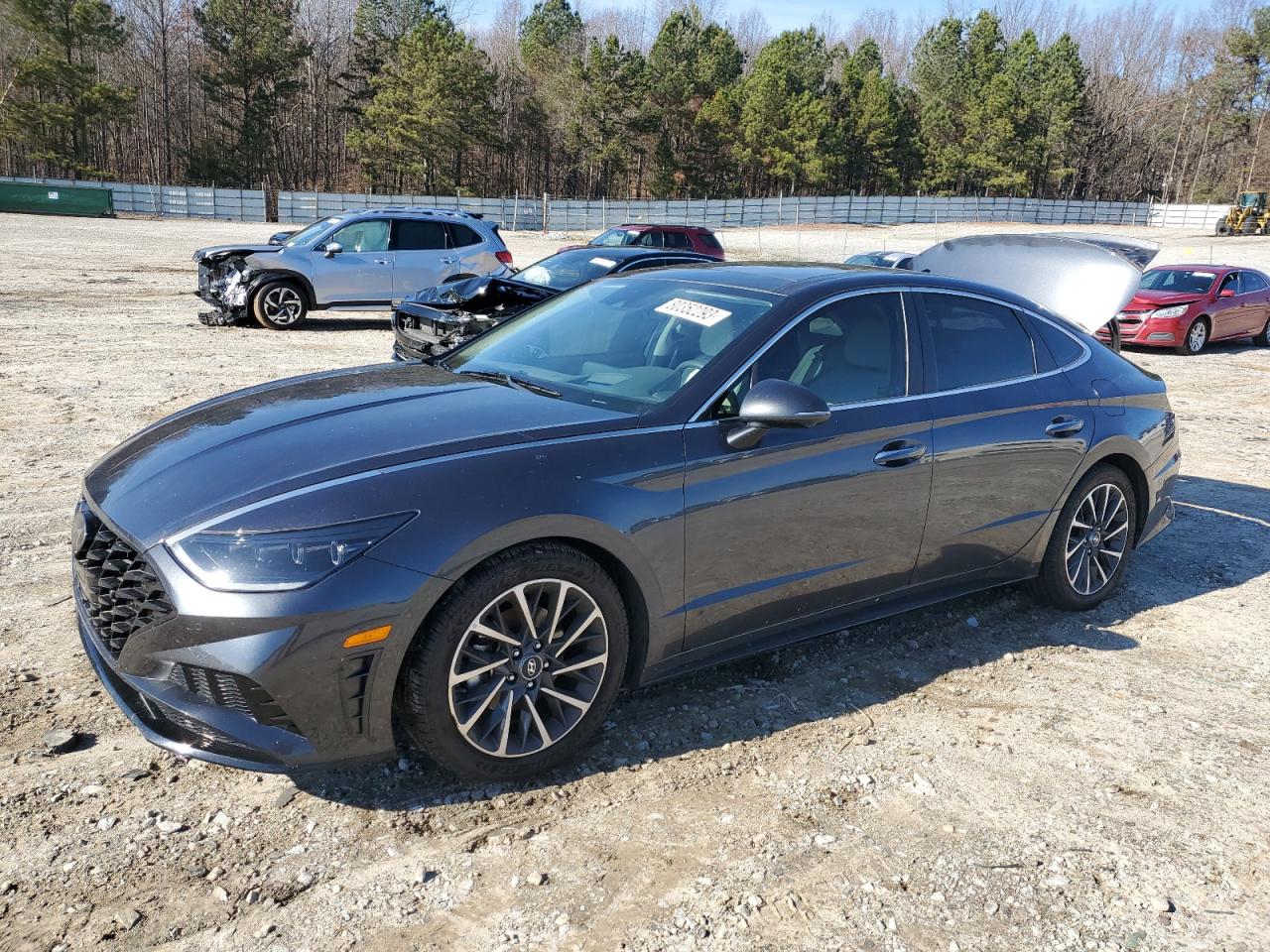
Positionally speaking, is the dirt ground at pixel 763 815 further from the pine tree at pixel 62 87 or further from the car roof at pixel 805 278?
the pine tree at pixel 62 87

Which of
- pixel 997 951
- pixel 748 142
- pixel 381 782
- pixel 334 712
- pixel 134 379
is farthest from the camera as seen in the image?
pixel 748 142

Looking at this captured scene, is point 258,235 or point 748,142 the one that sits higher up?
point 748,142

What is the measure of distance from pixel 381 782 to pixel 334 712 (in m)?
0.56

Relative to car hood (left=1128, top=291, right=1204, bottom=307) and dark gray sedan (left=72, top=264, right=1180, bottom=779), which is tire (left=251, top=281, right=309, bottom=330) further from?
car hood (left=1128, top=291, right=1204, bottom=307)

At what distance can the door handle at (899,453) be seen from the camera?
4.04m

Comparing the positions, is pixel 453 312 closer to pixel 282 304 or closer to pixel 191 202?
pixel 282 304

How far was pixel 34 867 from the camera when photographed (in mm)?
2814

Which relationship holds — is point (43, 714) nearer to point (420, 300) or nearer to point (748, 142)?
point (420, 300)

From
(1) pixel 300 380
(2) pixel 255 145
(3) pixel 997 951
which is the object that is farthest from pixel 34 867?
(2) pixel 255 145

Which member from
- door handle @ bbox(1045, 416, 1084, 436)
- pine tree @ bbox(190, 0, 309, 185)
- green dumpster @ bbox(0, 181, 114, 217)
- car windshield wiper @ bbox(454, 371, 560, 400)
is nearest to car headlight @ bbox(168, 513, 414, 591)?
car windshield wiper @ bbox(454, 371, 560, 400)

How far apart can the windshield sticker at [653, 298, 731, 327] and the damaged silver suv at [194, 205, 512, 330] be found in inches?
398

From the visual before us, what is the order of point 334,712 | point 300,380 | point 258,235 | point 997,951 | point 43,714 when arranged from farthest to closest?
1. point 258,235
2. point 300,380
3. point 43,714
4. point 334,712
5. point 997,951

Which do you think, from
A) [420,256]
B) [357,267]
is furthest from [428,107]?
[357,267]

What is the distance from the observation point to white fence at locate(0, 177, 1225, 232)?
171ft
